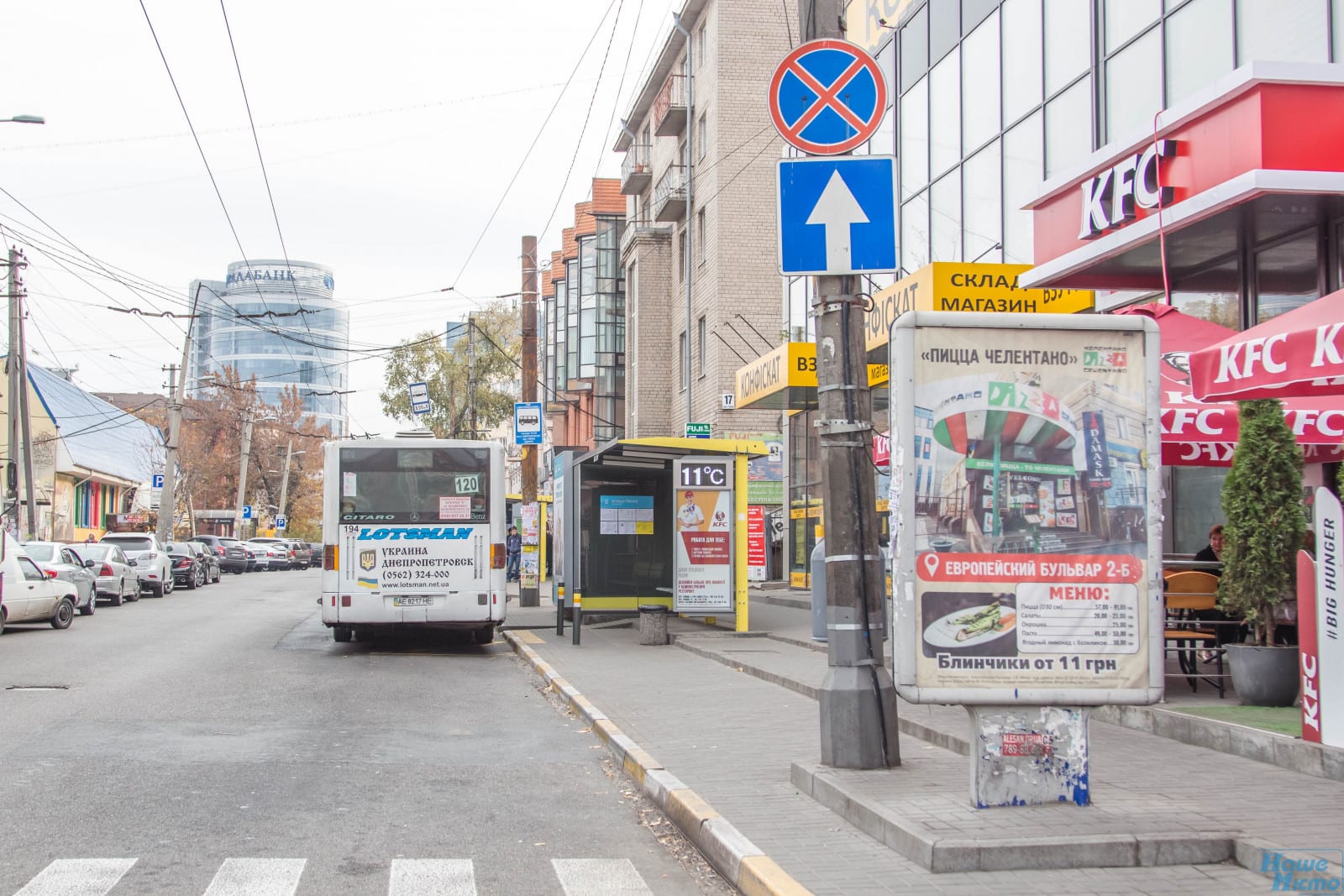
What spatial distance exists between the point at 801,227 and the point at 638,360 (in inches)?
1394

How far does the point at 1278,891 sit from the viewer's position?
Answer: 525 centimetres

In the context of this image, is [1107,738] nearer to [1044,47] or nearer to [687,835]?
[687,835]

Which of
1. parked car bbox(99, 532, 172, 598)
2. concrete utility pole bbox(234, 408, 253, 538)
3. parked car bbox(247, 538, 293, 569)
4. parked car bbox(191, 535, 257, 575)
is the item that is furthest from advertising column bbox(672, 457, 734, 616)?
concrete utility pole bbox(234, 408, 253, 538)

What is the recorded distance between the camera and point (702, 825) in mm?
6672

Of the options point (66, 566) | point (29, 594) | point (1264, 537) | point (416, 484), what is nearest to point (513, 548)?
point (66, 566)

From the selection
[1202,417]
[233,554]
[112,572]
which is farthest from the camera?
[233,554]

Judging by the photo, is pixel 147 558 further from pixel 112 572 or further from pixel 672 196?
pixel 672 196

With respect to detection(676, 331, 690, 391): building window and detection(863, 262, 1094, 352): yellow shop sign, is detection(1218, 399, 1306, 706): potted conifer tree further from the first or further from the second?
detection(676, 331, 690, 391): building window

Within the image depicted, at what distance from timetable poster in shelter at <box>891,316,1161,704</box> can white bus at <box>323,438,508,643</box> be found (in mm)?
11483

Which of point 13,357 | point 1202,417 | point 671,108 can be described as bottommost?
point 1202,417

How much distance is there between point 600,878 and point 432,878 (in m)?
0.80

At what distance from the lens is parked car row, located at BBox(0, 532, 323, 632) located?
65.2ft

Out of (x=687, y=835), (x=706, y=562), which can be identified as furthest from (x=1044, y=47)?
(x=687, y=835)

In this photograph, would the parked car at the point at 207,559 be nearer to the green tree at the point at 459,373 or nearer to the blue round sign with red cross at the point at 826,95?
the green tree at the point at 459,373
